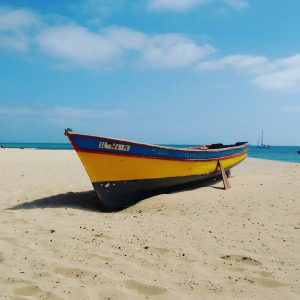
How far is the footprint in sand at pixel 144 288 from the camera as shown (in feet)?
9.66

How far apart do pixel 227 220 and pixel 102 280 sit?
2970mm

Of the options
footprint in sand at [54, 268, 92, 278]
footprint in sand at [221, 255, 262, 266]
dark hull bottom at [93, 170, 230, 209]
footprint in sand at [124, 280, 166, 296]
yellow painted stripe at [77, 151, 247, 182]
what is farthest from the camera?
dark hull bottom at [93, 170, 230, 209]

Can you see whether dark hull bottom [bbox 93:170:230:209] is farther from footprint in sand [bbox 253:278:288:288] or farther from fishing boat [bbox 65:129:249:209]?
footprint in sand [bbox 253:278:288:288]

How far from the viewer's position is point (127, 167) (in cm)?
711

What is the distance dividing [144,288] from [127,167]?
4193mm

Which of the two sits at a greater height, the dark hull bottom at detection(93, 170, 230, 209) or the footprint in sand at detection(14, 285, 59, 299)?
the dark hull bottom at detection(93, 170, 230, 209)

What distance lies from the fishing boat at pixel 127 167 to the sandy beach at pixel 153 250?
17.7 inches

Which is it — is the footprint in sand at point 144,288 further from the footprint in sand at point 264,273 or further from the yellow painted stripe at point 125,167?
the yellow painted stripe at point 125,167

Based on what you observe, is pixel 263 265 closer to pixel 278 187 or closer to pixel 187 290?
pixel 187 290

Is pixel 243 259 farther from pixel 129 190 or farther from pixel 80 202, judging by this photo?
pixel 80 202

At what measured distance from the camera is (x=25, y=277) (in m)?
3.20

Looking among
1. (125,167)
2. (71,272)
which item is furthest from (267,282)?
(125,167)

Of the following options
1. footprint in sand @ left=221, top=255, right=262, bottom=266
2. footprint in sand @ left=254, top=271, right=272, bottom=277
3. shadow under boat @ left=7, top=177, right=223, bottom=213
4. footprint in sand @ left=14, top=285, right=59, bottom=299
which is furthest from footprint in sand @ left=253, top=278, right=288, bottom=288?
shadow under boat @ left=7, top=177, right=223, bottom=213

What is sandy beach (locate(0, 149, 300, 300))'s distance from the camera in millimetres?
3023
